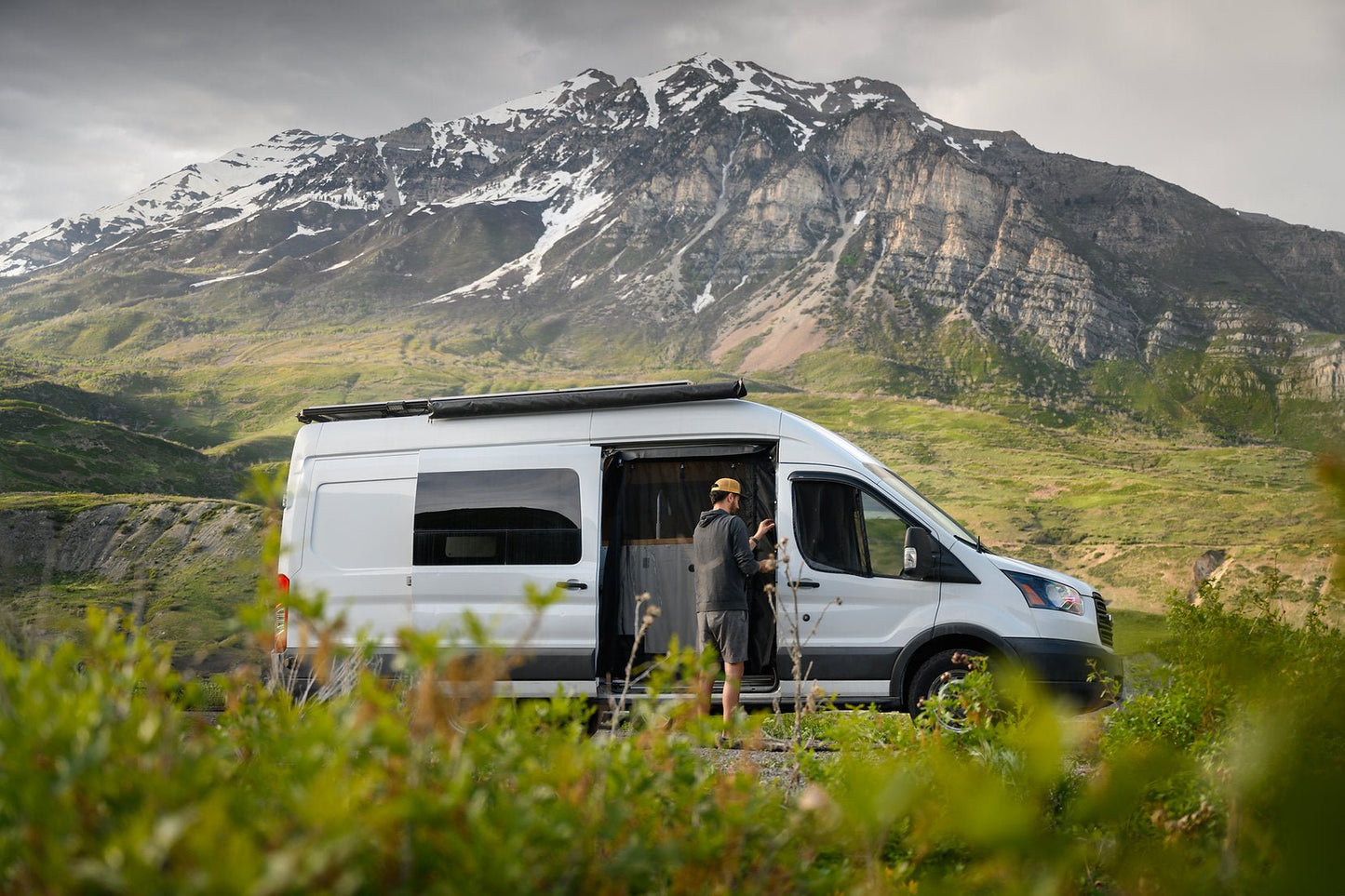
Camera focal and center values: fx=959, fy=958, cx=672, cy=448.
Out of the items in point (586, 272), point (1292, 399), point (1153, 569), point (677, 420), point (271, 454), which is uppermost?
point (586, 272)

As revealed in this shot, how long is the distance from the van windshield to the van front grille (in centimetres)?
105

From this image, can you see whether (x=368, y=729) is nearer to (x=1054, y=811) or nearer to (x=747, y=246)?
(x=1054, y=811)

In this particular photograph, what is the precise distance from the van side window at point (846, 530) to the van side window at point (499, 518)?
6.50 ft

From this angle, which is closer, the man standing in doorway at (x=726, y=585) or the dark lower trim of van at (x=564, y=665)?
the man standing in doorway at (x=726, y=585)

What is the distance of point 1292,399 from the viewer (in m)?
124

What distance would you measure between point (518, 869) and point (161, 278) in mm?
222614

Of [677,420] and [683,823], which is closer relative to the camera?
[683,823]

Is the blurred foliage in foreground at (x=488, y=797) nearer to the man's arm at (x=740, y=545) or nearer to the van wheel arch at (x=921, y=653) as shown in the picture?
the man's arm at (x=740, y=545)

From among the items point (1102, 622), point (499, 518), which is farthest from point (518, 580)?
point (1102, 622)

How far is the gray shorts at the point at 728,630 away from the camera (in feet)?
24.6

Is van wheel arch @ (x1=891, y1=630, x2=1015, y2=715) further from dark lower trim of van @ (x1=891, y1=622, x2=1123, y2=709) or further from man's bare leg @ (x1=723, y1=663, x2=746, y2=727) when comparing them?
man's bare leg @ (x1=723, y1=663, x2=746, y2=727)

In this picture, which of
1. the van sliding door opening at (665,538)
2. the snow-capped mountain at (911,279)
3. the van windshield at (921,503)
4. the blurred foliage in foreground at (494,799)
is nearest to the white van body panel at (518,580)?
the van sliding door opening at (665,538)

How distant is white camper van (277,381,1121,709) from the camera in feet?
25.4

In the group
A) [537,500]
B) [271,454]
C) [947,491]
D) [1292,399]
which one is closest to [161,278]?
[271,454]
